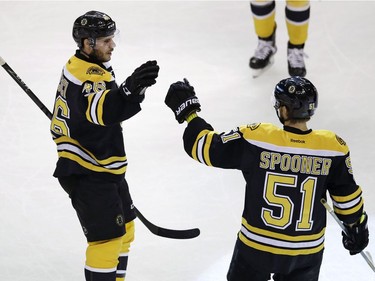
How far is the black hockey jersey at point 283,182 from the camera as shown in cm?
271

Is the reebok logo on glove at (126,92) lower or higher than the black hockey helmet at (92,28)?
lower

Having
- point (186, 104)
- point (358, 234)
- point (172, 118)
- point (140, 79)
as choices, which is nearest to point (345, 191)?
point (358, 234)

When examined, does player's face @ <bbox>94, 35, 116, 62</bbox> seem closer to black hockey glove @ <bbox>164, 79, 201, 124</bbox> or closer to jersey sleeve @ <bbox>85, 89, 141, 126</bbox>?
jersey sleeve @ <bbox>85, 89, 141, 126</bbox>

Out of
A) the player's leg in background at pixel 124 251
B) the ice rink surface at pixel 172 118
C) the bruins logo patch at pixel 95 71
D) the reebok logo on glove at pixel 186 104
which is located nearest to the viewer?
the reebok logo on glove at pixel 186 104

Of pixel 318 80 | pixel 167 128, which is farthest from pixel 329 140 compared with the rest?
pixel 318 80

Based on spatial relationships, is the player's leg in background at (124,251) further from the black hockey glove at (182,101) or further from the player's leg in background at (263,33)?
the player's leg in background at (263,33)

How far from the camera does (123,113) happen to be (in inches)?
117

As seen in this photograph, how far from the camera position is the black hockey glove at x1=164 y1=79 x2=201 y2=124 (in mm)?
2824

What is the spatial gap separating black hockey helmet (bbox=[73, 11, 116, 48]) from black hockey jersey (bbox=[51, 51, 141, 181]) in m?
0.07

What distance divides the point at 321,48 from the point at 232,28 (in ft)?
2.38

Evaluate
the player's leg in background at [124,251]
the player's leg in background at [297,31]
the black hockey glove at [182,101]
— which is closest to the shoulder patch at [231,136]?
the black hockey glove at [182,101]

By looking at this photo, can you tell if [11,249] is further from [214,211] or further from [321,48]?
[321,48]

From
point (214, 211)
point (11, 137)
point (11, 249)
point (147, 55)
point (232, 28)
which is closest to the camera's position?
point (11, 249)

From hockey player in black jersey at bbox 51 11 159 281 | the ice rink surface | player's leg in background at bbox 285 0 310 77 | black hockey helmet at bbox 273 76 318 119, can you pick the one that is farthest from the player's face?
player's leg in background at bbox 285 0 310 77
